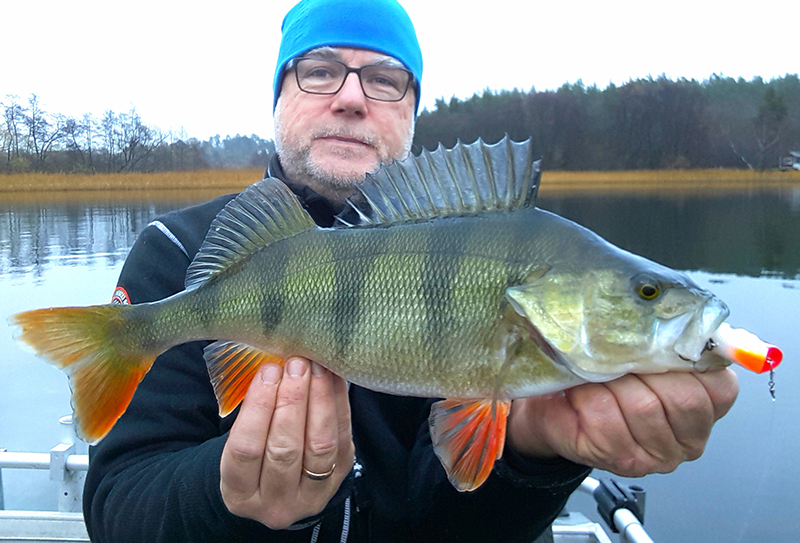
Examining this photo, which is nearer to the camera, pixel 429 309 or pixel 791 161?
pixel 429 309

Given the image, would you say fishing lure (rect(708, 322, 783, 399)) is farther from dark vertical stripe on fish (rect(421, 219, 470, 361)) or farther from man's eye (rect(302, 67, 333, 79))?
man's eye (rect(302, 67, 333, 79))

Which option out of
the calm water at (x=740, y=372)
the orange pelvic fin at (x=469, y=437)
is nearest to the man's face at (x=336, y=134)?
the orange pelvic fin at (x=469, y=437)

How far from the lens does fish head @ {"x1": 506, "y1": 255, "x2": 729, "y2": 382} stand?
4.20 feet

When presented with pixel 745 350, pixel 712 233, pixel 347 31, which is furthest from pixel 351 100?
pixel 712 233

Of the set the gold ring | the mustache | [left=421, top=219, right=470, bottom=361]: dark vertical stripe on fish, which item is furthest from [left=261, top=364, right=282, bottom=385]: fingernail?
the mustache

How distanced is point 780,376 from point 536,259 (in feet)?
22.8

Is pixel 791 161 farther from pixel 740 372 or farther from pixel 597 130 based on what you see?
pixel 740 372

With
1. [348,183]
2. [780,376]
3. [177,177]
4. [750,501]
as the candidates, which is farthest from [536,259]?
[177,177]

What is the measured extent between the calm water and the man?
9.35ft

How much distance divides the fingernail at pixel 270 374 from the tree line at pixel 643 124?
40177 mm

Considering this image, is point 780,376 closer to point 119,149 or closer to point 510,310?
point 510,310

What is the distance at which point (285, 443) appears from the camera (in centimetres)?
148

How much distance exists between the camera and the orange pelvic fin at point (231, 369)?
1644mm

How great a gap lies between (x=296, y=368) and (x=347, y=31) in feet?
5.83
